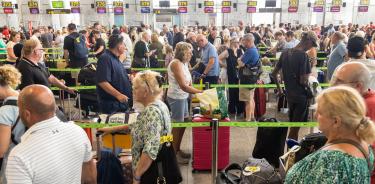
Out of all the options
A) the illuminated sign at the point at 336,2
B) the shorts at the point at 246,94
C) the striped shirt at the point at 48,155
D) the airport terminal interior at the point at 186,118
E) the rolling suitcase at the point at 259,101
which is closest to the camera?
the airport terminal interior at the point at 186,118

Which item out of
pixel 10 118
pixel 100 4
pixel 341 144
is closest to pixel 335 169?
pixel 341 144

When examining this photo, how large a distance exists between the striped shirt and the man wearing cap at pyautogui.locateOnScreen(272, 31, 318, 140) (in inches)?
137

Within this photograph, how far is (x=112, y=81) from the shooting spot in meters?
4.54

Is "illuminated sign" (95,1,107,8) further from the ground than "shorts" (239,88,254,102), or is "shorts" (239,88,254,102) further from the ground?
"illuminated sign" (95,1,107,8)

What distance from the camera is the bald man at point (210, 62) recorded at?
7203 millimetres

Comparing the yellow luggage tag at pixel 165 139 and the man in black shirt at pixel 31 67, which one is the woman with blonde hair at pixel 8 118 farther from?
the yellow luggage tag at pixel 165 139

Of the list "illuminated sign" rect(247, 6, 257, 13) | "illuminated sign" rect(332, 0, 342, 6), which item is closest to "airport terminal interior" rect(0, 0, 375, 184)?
"illuminated sign" rect(247, 6, 257, 13)

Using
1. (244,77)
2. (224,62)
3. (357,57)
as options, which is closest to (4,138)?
(357,57)

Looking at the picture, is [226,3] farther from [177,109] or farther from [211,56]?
[177,109]

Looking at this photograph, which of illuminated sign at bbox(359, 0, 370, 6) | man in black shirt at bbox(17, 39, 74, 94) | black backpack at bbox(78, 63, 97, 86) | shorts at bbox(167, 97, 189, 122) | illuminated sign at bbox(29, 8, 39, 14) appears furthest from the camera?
illuminated sign at bbox(29, 8, 39, 14)

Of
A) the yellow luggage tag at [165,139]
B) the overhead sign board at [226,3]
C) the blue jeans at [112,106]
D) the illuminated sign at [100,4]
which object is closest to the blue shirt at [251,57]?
the blue jeans at [112,106]

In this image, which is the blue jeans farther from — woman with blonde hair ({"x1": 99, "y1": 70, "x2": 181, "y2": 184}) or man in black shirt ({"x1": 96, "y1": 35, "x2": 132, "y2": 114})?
woman with blonde hair ({"x1": 99, "y1": 70, "x2": 181, "y2": 184})

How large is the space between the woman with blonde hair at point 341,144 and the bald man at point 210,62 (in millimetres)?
5358

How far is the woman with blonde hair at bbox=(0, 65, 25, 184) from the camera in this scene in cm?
268
